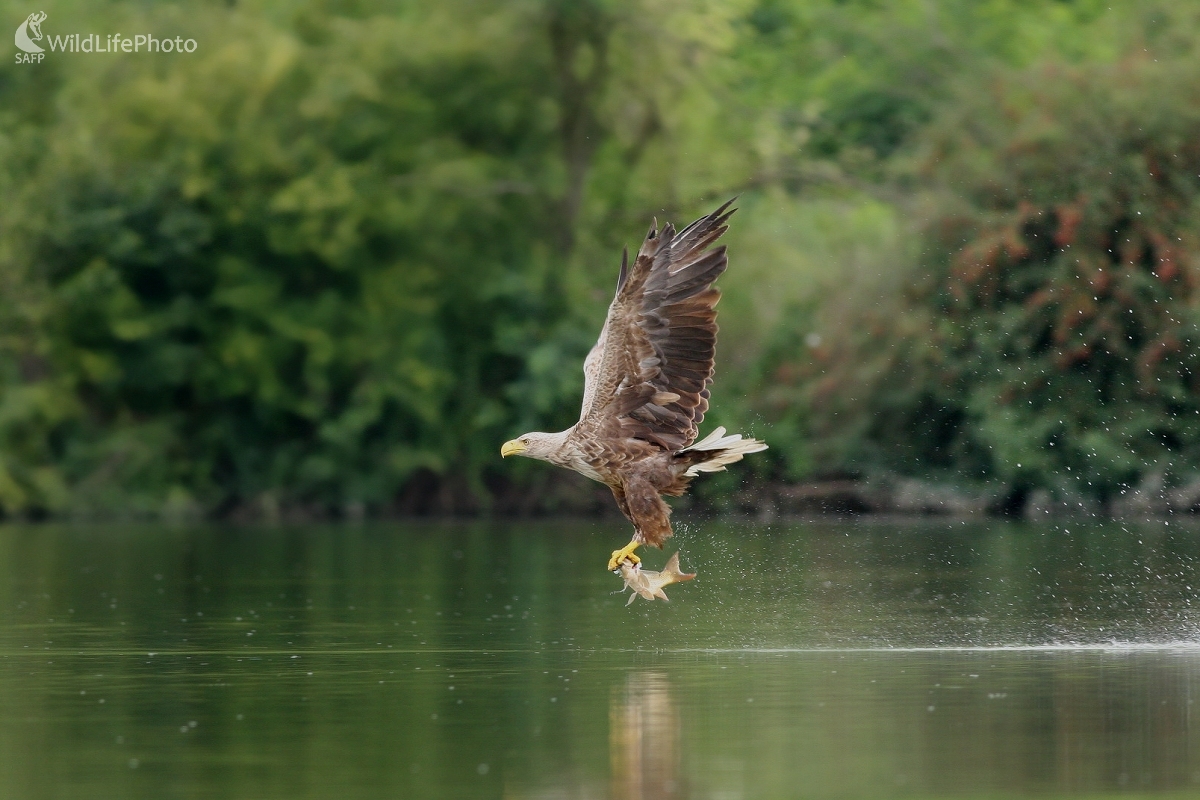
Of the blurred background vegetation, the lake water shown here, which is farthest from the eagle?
the blurred background vegetation

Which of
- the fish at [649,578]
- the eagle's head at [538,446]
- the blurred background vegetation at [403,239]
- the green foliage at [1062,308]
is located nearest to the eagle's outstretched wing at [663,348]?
the eagle's head at [538,446]

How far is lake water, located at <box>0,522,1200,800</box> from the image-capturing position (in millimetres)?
10578

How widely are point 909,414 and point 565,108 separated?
10.3m

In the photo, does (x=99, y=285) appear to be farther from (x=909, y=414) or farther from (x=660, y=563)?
(x=660, y=563)

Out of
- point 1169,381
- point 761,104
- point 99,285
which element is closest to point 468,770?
point 1169,381

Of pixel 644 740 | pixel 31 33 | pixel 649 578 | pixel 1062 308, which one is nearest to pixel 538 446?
pixel 649 578

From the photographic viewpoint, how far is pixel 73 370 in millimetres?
41969

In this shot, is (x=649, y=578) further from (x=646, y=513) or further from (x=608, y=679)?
(x=608, y=679)

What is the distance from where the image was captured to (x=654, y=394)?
15570mm

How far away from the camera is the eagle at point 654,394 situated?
15.2 metres

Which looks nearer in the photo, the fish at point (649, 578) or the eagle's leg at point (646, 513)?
the fish at point (649, 578)

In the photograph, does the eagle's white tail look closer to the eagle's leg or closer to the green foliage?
the eagle's leg

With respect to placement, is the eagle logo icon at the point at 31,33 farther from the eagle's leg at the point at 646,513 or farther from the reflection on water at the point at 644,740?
the reflection on water at the point at 644,740

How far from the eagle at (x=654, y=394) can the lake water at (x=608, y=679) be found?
1.36 m
